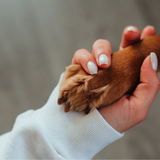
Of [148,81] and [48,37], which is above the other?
[48,37]

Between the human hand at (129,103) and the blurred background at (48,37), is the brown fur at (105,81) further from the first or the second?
the blurred background at (48,37)

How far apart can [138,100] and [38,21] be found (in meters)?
1.16

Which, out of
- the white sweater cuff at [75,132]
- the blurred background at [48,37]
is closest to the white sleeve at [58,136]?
the white sweater cuff at [75,132]

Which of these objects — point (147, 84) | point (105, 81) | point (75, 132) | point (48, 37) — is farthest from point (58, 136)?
point (48, 37)

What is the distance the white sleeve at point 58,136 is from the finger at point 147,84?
0.56ft

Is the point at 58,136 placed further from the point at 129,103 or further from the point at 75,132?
the point at 129,103

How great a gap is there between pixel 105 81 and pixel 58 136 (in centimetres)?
29

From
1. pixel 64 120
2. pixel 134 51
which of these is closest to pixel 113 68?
pixel 134 51

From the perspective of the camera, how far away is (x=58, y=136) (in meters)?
0.62

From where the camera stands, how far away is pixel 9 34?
1371 millimetres

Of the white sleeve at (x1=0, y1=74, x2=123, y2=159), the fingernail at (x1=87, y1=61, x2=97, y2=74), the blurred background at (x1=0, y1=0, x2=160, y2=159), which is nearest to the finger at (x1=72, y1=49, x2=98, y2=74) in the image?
the fingernail at (x1=87, y1=61, x2=97, y2=74)

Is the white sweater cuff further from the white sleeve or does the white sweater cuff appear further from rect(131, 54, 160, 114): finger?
rect(131, 54, 160, 114): finger

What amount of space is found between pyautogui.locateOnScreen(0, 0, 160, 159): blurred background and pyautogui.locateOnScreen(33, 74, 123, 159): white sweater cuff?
0.59 metres

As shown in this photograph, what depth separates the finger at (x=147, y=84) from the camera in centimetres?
60
